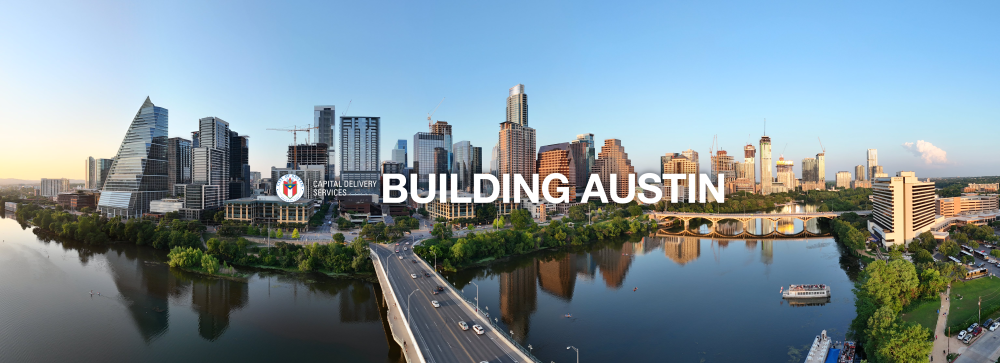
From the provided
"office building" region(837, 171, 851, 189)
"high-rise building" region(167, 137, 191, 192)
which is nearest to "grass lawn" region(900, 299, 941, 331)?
"high-rise building" region(167, 137, 191, 192)

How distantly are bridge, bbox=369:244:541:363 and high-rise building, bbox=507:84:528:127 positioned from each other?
2988 inches

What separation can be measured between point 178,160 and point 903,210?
407 ft

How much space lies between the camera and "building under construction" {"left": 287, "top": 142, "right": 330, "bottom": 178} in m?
106

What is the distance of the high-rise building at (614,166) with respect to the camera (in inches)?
4269

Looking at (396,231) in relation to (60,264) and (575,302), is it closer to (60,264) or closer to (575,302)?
(575,302)

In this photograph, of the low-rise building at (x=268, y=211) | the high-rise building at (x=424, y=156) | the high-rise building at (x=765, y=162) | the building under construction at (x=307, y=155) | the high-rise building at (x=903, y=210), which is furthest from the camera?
the high-rise building at (x=765, y=162)

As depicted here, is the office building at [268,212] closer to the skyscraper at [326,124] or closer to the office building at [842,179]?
the skyscraper at [326,124]

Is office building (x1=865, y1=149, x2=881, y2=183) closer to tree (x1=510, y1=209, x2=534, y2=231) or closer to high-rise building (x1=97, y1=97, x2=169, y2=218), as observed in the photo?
tree (x1=510, y1=209, x2=534, y2=231)

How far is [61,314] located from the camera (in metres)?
25.6

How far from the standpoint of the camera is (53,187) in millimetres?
111625

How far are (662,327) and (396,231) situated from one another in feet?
103

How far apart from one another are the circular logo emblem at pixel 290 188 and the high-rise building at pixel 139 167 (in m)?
32.9

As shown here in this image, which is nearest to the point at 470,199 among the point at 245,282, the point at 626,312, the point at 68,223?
the point at 245,282

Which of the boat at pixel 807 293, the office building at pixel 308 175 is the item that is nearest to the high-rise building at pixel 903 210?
the boat at pixel 807 293
